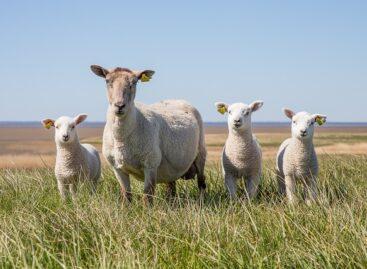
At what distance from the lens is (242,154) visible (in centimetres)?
787

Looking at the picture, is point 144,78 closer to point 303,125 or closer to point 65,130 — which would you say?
point 65,130

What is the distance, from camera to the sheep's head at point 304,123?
755 centimetres

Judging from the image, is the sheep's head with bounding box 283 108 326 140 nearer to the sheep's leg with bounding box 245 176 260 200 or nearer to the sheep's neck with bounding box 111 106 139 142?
the sheep's leg with bounding box 245 176 260 200

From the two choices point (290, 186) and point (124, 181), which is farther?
point (290, 186)

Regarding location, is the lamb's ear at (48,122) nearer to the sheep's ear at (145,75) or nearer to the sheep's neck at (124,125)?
the sheep's neck at (124,125)

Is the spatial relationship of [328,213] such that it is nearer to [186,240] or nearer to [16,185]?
[186,240]

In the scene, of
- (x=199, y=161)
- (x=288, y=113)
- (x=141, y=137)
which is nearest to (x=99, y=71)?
(x=141, y=137)

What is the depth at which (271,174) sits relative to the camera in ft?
30.0

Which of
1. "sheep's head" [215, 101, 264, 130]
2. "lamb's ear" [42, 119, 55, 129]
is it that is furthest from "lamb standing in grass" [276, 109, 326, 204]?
"lamb's ear" [42, 119, 55, 129]

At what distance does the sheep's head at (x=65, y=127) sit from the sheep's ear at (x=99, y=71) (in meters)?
1.40

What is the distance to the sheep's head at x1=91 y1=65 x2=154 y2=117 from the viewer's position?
21.6 feet

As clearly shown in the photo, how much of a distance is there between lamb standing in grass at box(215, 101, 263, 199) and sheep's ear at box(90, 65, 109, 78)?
1712 mm

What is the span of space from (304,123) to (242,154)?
936 mm

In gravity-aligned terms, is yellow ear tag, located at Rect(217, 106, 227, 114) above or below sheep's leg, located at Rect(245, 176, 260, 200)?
above
